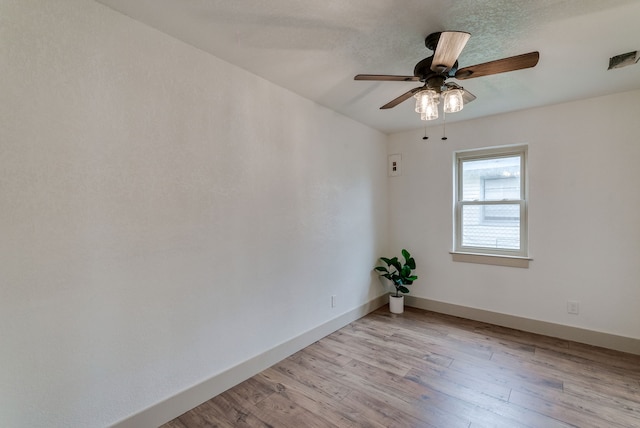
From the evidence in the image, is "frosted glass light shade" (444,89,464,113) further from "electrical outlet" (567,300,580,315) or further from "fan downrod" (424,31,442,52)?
"electrical outlet" (567,300,580,315)

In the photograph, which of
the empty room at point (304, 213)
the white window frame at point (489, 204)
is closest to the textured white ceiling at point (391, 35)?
the empty room at point (304, 213)

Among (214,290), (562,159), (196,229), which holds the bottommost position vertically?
(214,290)

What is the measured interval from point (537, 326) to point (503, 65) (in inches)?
111

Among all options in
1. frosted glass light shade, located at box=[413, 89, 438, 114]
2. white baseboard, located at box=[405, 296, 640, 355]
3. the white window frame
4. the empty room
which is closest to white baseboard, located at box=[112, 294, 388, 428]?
the empty room

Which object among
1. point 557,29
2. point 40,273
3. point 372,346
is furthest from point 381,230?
point 40,273

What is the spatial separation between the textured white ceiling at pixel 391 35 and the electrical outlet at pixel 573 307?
6.69ft

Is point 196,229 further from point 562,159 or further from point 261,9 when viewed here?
point 562,159

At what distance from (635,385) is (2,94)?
4.26 meters

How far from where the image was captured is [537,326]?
10.1 ft

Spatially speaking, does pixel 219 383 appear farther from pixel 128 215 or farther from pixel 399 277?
pixel 399 277

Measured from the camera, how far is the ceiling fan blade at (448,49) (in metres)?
1.43

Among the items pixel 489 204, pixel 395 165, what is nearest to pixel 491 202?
pixel 489 204

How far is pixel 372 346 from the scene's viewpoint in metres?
2.82

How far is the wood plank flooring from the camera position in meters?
1.84
